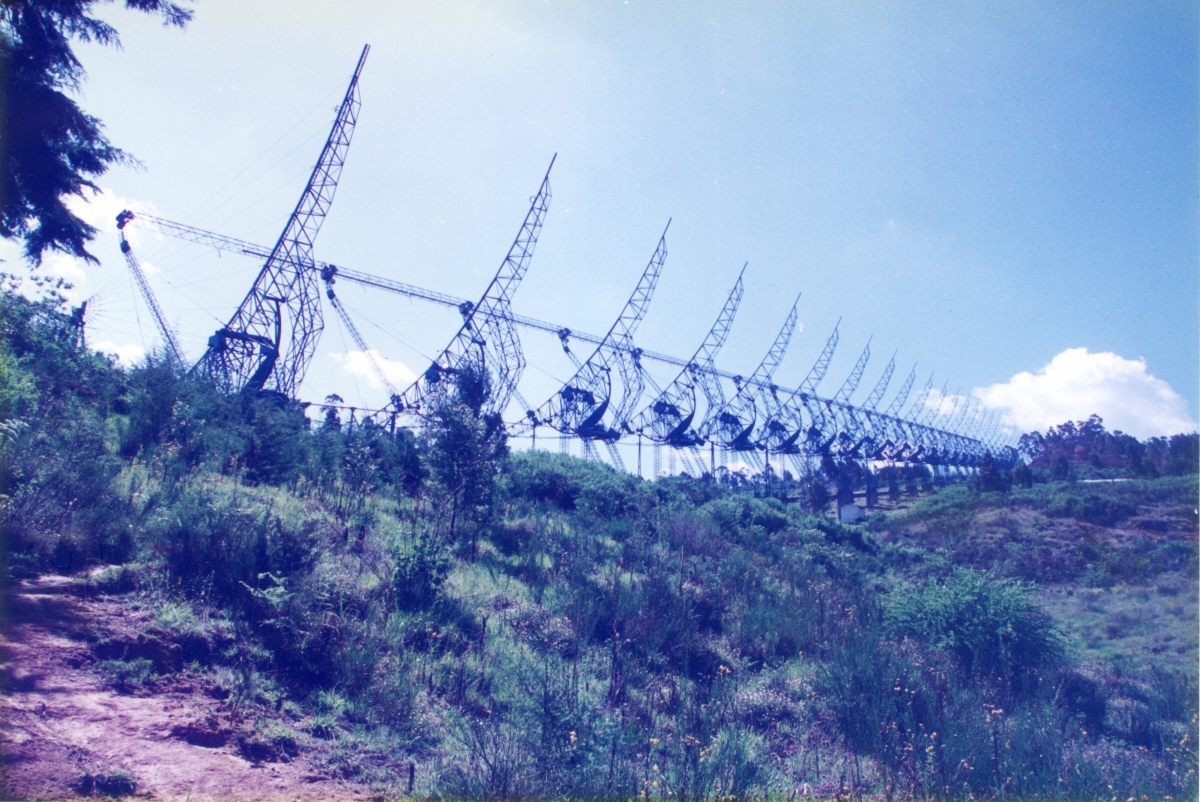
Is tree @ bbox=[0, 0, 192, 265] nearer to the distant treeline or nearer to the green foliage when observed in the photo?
the green foliage

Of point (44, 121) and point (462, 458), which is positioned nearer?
point (44, 121)

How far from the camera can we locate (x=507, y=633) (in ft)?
25.8

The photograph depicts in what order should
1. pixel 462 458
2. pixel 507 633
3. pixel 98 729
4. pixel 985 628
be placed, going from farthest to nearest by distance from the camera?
pixel 462 458 < pixel 985 628 < pixel 507 633 < pixel 98 729

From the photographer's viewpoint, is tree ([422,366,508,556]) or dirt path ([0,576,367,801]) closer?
dirt path ([0,576,367,801])

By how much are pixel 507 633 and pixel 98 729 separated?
14.6 feet

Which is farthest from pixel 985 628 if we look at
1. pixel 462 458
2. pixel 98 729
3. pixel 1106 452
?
pixel 1106 452

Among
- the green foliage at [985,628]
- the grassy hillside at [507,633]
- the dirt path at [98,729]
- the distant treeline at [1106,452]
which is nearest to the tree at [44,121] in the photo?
the grassy hillside at [507,633]

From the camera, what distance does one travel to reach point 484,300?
3444 centimetres

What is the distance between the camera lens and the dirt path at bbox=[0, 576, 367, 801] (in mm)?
3637

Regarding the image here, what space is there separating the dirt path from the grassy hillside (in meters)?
0.21

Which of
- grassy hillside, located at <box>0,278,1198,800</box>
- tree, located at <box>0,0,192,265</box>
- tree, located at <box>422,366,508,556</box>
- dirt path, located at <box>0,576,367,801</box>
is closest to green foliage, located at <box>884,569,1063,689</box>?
grassy hillside, located at <box>0,278,1198,800</box>

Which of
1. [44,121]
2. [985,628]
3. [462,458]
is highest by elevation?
[44,121]

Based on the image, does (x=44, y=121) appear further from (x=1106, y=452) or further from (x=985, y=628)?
(x=1106, y=452)

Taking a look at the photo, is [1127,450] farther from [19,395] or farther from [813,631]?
[19,395]
